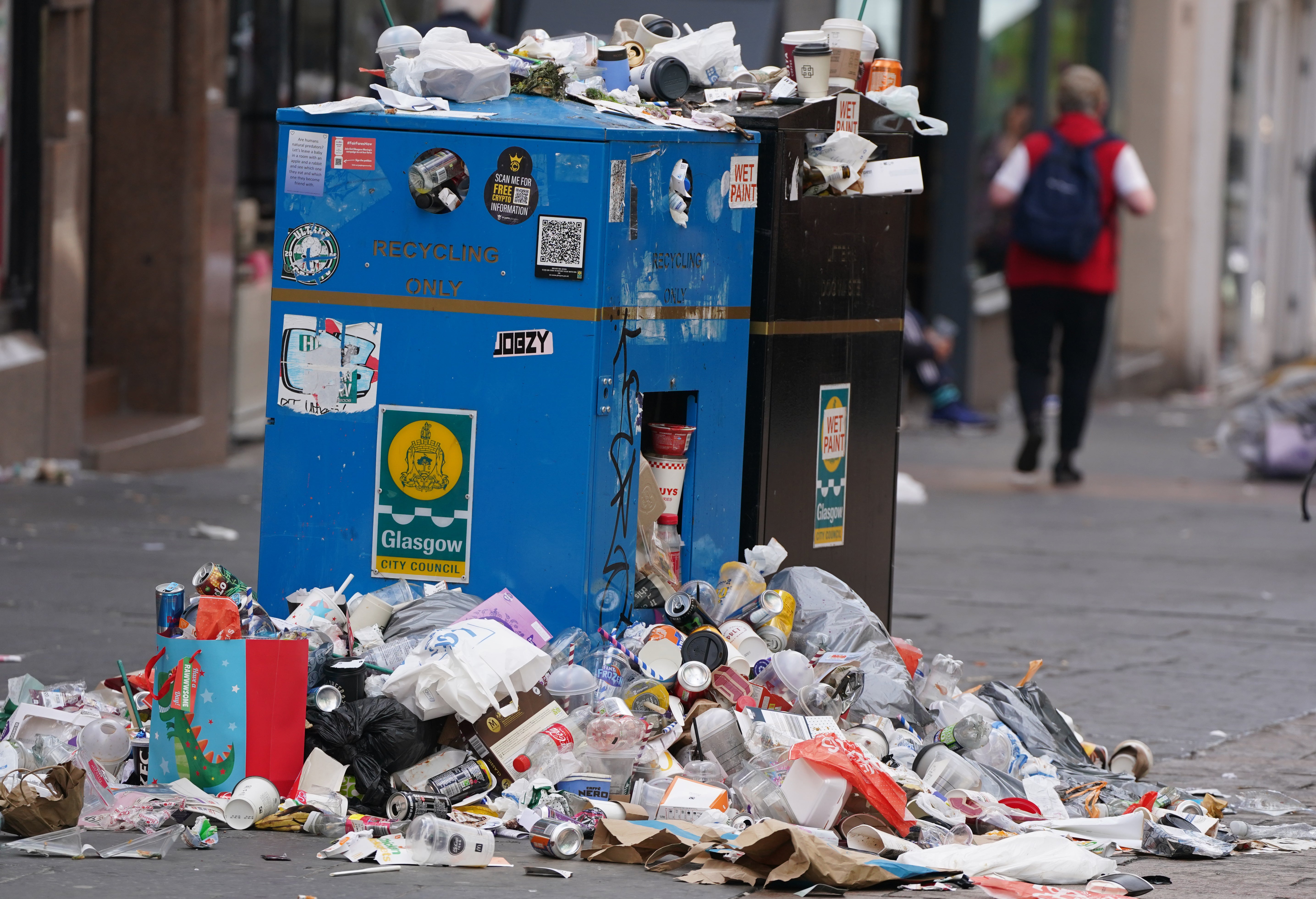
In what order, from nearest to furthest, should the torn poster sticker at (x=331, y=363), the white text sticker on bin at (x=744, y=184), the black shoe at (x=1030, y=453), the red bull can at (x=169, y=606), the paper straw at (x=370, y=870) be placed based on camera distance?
the paper straw at (x=370, y=870) → the red bull can at (x=169, y=606) → the torn poster sticker at (x=331, y=363) → the white text sticker on bin at (x=744, y=184) → the black shoe at (x=1030, y=453)

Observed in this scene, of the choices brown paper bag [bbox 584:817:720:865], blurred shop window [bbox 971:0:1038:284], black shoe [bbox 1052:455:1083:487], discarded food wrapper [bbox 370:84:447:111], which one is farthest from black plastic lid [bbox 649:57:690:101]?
blurred shop window [bbox 971:0:1038:284]

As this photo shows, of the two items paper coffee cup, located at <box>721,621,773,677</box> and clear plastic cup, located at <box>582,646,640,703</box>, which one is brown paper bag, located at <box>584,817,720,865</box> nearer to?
clear plastic cup, located at <box>582,646,640,703</box>

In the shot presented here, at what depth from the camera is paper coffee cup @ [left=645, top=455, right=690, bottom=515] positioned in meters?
4.92

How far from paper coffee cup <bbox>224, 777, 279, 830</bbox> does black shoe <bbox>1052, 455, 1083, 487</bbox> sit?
8.01 metres

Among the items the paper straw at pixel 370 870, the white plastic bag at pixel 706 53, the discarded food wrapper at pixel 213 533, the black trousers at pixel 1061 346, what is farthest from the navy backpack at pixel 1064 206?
the paper straw at pixel 370 870

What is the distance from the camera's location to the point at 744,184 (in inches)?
197

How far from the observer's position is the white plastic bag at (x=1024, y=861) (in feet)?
12.9

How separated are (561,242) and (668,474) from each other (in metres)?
0.70

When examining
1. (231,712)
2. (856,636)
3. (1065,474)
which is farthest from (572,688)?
(1065,474)

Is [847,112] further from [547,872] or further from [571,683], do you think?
[547,872]

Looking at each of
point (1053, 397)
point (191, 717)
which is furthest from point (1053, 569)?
point (1053, 397)

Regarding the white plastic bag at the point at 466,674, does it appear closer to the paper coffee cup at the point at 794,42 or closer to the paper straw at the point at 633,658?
the paper straw at the point at 633,658

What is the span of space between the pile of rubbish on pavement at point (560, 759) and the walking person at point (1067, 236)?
6076 millimetres

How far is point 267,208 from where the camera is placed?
1162 cm
